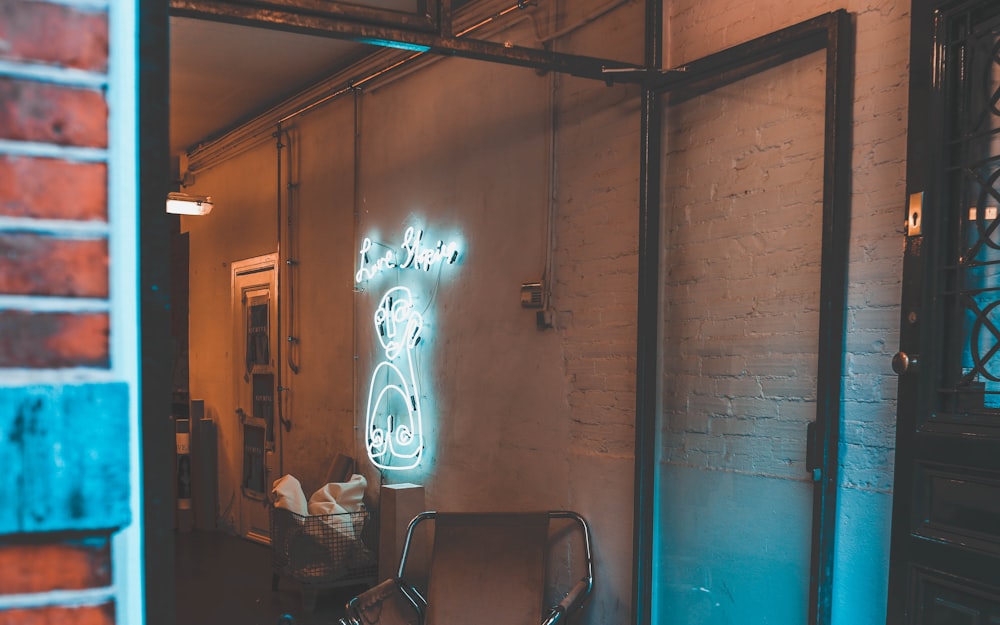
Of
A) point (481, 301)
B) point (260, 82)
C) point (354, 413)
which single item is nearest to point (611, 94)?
point (481, 301)

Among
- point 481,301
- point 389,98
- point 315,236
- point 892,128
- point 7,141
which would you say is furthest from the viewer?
point 315,236

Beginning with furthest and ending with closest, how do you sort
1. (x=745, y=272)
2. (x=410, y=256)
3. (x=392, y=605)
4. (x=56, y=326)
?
(x=410, y=256) < (x=392, y=605) < (x=745, y=272) < (x=56, y=326)

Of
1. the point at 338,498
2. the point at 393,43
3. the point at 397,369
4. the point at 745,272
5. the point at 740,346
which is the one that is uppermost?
the point at 393,43

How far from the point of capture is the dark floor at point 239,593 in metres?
5.27

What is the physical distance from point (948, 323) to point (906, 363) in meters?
0.16

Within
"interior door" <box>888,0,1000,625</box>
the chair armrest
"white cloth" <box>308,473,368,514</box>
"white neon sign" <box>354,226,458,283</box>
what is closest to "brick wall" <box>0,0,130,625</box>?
"interior door" <box>888,0,1000,625</box>

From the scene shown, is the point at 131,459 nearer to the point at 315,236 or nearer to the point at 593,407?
the point at 593,407

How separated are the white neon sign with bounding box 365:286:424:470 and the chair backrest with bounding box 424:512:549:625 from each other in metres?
1.44

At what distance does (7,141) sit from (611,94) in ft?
Answer: 12.0

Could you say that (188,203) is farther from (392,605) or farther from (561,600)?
(561,600)

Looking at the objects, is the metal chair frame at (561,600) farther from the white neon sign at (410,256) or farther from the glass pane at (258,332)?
the glass pane at (258,332)

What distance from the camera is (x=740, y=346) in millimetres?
3309

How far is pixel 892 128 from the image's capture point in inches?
108

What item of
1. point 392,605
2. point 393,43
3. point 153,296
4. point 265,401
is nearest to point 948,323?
point 393,43
